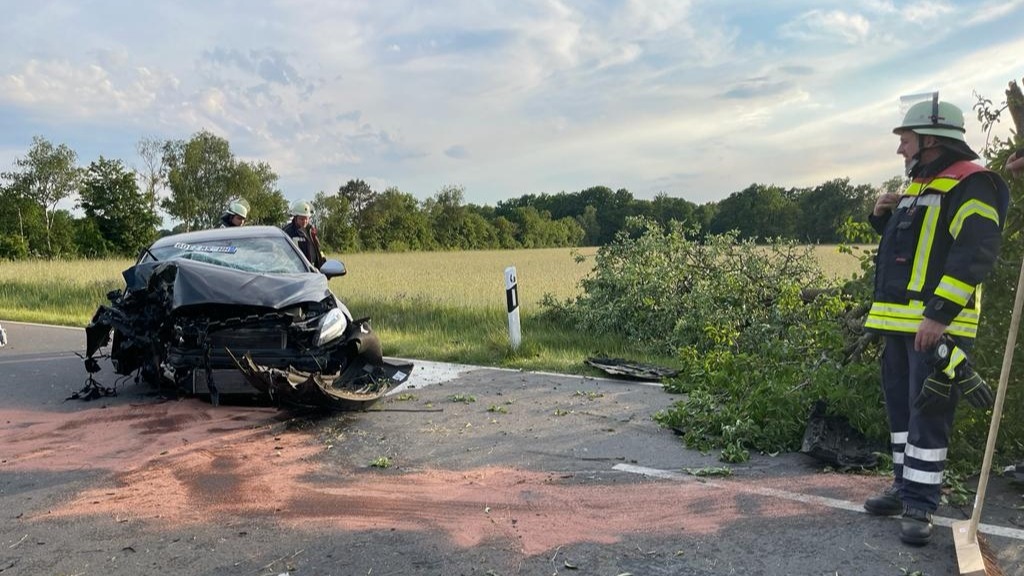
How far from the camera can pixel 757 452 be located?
16.3 ft

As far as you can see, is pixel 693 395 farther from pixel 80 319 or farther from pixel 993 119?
pixel 80 319

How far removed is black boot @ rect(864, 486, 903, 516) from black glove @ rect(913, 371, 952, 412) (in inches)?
20.1

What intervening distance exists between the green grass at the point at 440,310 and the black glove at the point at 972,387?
284cm

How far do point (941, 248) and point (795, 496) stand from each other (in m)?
1.57

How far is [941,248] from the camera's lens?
358 cm

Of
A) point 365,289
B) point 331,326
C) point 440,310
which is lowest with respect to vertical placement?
point 440,310

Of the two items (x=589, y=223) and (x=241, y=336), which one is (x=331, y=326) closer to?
(x=241, y=336)

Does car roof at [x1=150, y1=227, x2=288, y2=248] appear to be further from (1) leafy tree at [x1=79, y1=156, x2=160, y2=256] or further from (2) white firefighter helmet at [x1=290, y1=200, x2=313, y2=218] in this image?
(1) leafy tree at [x1=79, y1=156, x2=160, y2=256]

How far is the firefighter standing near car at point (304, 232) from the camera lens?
31.0 feet

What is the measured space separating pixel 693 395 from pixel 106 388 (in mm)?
5788

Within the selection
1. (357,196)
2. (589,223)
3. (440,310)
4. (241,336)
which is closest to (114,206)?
(357,196)

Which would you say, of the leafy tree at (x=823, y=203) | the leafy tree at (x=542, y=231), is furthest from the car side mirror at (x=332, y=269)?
the leafy tree at (x=542, y=231)

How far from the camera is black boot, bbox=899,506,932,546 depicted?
336 cm

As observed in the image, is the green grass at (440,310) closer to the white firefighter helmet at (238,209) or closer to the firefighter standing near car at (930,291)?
the firefighter standing near car at (930,291)
